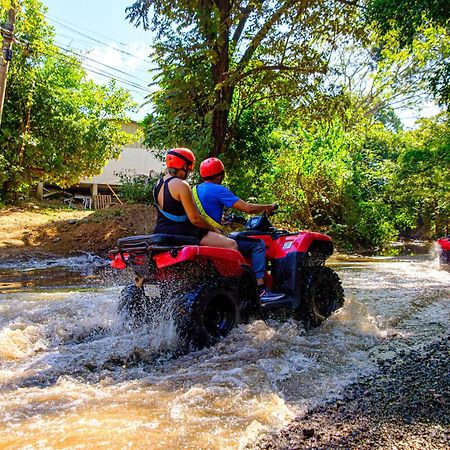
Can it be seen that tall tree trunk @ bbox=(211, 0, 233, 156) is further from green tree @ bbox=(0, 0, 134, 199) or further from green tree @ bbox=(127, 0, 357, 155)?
green tree @ bbox=(0, 0, 134, 199)

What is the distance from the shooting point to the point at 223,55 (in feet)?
46.2

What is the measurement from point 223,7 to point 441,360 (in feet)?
Answer: 39.2

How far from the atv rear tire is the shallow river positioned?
0.36ft

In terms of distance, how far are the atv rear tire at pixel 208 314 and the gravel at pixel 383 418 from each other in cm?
137

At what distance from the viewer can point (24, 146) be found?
2038 centimetres

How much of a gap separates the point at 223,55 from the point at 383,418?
41.9 ft

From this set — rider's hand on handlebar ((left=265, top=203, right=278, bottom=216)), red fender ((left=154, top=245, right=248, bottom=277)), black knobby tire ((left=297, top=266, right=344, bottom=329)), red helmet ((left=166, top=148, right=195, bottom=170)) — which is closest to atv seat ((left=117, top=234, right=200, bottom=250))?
red fender ((left=154, top=245, right=248, bottom=277))

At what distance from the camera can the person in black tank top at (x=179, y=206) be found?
458cm

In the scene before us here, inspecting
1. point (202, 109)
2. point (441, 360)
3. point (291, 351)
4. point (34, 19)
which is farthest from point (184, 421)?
point (34, 19)

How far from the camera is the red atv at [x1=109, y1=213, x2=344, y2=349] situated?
14.0 feet

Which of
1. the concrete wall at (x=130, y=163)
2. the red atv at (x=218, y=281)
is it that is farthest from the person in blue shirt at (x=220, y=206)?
the concrete wall at (x=130, y=163)

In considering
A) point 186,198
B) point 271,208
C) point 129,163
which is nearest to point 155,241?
point 186,198

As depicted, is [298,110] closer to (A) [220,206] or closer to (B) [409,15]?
(B) [409,15]

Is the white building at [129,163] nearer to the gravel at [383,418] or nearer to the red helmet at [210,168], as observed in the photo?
the red helmet at [210,168]
